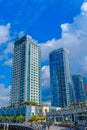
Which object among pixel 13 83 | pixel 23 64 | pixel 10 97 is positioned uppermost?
pixel 23 64

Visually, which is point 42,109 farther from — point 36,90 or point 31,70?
point 31,70

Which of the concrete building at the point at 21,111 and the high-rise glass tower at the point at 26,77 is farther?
the high-rise glass tower at the point at 26,77

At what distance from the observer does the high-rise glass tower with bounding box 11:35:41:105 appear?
586 feet

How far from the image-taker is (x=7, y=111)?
536 ft

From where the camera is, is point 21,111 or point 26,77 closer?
point 21,111

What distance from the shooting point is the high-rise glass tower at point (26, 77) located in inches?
A: 7028

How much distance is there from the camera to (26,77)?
181625mm

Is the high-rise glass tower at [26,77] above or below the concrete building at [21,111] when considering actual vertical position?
above

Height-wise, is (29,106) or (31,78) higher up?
(31,78)

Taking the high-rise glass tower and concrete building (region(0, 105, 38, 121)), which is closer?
concrete building (region(0, 105, 38, 121))

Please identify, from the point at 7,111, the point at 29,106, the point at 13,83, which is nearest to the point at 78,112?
the point at 29,106

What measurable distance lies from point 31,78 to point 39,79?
46.1 ft

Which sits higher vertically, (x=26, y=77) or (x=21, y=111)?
(x=26, y=77)

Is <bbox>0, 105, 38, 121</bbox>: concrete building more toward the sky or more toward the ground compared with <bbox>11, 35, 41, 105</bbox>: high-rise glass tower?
more toward the ground
